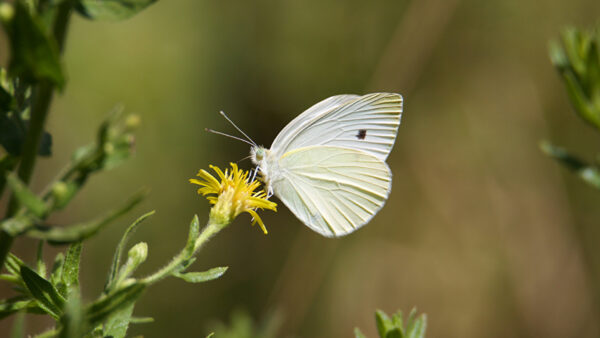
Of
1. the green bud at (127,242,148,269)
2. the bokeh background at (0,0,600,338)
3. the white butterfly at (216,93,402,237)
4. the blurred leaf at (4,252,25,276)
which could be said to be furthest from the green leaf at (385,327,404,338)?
the bokeh background at (0,0,600,338)

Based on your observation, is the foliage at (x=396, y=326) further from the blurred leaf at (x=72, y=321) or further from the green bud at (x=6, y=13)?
the green bud at (x=6, y=13)

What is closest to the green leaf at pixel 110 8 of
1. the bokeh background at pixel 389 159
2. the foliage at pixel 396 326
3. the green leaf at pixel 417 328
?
the foliage at pixel 396 326

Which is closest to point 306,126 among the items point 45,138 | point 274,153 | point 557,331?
point 274,153

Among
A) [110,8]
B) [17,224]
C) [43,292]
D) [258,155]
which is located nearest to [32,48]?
[110,8]

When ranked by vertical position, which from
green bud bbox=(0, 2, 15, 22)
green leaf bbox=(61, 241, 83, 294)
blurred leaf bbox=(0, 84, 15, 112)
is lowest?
green leaf bbox=(61, 241, 83, 294)

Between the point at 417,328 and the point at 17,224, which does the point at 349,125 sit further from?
the point at 17,224

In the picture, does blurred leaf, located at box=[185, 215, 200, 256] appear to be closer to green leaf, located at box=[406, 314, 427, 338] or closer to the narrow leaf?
the narrow leaf
